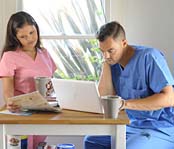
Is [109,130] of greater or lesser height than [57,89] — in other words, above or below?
below

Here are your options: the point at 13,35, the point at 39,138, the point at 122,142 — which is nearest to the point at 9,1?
the point at 13,35

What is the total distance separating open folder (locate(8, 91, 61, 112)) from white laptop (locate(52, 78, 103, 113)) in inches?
2.6

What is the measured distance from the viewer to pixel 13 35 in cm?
227

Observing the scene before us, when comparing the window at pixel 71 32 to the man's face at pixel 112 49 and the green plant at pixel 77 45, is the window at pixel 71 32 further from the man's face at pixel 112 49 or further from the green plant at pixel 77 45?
the man's face at pixel 112 49

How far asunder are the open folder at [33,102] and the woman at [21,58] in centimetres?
50

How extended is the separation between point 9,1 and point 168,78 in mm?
1313

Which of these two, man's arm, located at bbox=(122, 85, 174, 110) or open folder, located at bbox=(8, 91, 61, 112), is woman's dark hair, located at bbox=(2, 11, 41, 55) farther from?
man's arm, located at bbox=(122, 85, 174, 110)

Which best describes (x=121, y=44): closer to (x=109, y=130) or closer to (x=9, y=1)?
(x=109, y=130)

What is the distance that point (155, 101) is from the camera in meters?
1.83

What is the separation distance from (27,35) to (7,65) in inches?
8.6

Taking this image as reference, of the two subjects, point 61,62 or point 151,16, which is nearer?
point 151,16

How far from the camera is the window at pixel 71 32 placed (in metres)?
2.65

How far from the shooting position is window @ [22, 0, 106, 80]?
265cm

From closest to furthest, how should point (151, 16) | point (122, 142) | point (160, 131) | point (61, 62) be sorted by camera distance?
point (122, 142)
point (160, 131)
point (151, 16)
point (61, 62)
